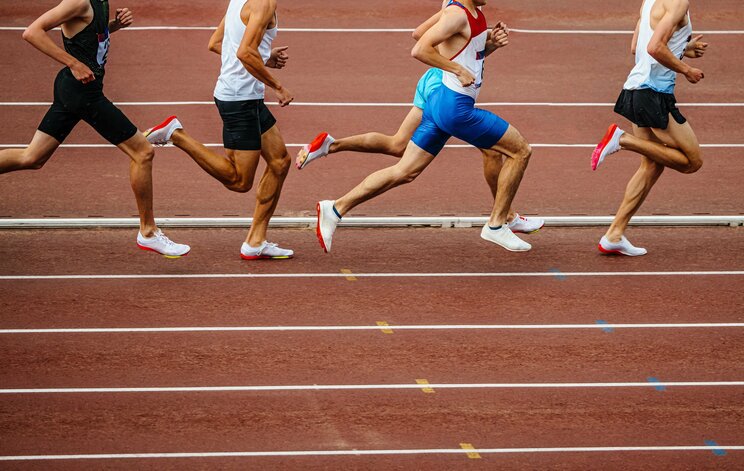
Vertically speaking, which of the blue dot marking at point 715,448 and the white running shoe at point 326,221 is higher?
the blue dot marking at point 715,448

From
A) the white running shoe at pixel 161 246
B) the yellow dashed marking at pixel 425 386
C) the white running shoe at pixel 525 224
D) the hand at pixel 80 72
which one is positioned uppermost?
the hand at pixel 80 72

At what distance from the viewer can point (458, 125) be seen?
9.15m

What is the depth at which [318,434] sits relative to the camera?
6828 mm

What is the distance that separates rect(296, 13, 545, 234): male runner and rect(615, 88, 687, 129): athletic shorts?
108 cm

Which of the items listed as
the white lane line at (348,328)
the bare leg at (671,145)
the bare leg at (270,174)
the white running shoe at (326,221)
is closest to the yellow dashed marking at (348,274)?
the white running shoe at (326,221)

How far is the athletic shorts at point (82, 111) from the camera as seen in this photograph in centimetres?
877

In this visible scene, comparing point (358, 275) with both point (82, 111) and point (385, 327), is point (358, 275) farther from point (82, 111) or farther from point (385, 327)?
point (82, 111)

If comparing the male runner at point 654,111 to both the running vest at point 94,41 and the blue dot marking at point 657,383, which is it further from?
the running vest at point 94,41

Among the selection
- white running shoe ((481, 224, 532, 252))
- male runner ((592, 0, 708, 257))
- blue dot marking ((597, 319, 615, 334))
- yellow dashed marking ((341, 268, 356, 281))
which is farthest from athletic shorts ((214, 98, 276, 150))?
blue dot marking ((597, 319, 615, 334))

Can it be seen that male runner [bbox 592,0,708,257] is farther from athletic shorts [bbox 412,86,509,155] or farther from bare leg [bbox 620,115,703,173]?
athletic shorts [bbox 412,86,509,155]

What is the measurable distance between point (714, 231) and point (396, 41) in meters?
7.15

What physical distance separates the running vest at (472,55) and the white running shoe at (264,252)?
1827 mm

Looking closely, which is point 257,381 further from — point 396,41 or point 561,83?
point 396,41

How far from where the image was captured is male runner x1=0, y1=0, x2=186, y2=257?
8.55 m
